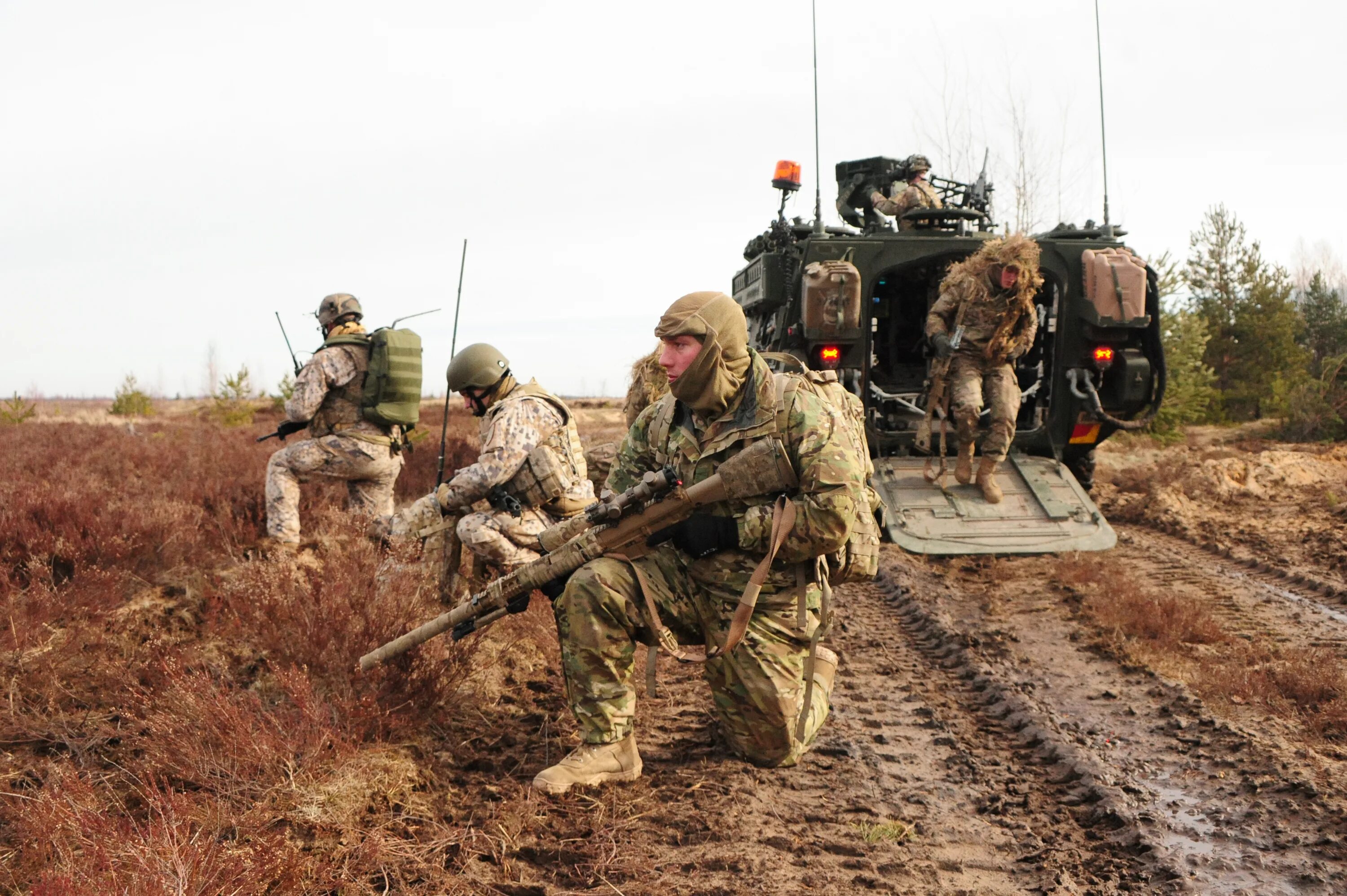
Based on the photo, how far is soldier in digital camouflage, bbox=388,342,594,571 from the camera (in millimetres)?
5359

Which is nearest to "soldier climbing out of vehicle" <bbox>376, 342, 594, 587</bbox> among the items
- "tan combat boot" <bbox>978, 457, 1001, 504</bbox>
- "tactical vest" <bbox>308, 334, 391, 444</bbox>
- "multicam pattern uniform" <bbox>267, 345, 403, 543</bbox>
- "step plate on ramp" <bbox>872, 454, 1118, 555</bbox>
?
"multicam pattern uniform" <bbox>267, 345, 403, 543</bbox>

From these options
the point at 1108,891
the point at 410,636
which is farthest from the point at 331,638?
the point at 1108,891

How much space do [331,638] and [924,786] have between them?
2.40 meters

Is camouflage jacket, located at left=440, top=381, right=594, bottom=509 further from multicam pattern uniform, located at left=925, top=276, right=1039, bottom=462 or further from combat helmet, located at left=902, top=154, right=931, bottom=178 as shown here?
combat helmet, located at left=902, top=154, right=931, bottom=178

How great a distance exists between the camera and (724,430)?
4.05 meters

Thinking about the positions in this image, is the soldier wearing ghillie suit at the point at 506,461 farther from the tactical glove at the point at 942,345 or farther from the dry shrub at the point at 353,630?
the tactical glove at the point at 942,345

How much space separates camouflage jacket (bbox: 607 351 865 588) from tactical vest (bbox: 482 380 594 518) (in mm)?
1194

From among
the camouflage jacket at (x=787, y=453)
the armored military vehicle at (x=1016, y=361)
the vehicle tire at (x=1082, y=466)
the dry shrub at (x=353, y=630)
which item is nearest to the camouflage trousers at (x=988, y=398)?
the armored military vehicle at (x=1016, y=361)

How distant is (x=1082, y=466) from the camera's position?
29.0ft

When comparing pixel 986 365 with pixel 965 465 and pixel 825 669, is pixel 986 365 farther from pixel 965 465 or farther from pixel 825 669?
pixel 825 669

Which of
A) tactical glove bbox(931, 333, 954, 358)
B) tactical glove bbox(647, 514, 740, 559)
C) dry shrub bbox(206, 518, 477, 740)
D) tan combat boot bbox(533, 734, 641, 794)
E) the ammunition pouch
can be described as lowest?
tan combat boot bbox(533, 734, 641, 794)

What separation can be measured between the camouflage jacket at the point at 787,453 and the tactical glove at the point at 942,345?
3.96m

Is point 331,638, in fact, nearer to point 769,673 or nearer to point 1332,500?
point 769,673

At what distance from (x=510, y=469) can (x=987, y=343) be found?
159 inches
